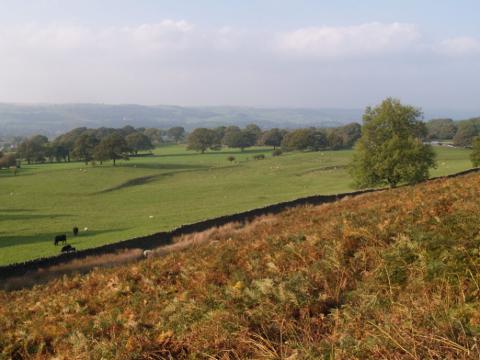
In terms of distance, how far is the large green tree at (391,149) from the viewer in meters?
46.0

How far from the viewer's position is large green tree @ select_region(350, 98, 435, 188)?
46.0 metres

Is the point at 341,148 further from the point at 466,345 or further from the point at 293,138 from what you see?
the point at 466,345

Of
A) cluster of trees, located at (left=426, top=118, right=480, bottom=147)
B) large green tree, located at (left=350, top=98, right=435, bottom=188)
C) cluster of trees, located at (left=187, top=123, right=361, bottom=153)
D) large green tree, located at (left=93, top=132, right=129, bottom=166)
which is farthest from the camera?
cluster of trees, located at (left=426, top=118, right=480, bottom=147)

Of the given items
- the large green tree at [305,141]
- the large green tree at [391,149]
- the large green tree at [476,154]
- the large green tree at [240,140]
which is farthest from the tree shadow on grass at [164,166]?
the large green tree at [476,154]

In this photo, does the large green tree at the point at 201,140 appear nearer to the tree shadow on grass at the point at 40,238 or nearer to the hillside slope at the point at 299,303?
the tree shadow on grass at the point at 40,238

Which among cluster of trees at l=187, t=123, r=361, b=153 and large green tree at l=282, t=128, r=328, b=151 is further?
cluster of trees at l=187, t=123, r=361, b=153

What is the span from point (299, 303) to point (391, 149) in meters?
42.5

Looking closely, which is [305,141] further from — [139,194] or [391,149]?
[391,149]

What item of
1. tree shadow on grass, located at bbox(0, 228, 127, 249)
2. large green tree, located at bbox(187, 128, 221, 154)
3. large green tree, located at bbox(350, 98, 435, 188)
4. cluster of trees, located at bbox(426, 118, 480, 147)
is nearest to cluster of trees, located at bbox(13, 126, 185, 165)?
large green tree, located at bbox(187, 128, 221, 154)

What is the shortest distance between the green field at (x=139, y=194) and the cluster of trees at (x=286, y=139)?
23936 millimetres

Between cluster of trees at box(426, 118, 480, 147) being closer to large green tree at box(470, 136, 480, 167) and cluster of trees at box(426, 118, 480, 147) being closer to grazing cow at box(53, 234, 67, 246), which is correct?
large green tree at box(470, 136, 480, 167)

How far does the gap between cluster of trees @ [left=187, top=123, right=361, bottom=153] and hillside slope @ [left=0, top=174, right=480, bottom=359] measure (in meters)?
130

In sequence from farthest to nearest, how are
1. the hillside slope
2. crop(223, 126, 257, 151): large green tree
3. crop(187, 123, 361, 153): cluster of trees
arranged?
crop(223, 126, 257, 151): large green tree
crop(187, 123, 361, 153): cluster of trees
the hillside slope

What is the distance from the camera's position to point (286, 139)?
14850 cm
